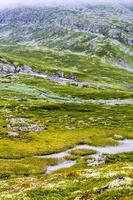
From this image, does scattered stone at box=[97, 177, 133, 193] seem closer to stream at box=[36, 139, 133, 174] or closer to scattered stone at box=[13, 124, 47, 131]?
stream at box=[36, 139, 133, 174]

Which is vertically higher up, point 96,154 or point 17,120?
point 96,154

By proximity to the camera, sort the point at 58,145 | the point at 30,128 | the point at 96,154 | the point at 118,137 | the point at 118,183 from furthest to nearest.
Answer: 1. the point at 30,128
2. the point at 118,137
3. the point at 58,145
4. the point at 96,154
5. the point at 118,183

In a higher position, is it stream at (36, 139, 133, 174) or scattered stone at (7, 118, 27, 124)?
stream at (36, 139, 133, 174)

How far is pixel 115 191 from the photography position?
28.1 meters

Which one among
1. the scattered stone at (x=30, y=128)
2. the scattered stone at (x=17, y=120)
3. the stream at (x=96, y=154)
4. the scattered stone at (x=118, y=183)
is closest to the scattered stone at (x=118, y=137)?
the stream at (x=96, y=154)

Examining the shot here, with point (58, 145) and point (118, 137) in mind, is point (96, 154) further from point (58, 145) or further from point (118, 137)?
point (118, 137)

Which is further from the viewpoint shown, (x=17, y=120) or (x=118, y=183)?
(x=17, y=120)

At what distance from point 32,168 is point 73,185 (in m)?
35.3

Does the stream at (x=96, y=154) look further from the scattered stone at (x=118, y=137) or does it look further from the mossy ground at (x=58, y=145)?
the scattered stone at (x=118, y=137)

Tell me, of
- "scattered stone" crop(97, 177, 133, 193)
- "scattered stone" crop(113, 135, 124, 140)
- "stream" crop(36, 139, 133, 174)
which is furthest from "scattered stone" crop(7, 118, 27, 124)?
"scattered stone" crop(97, 177, 133, 193)

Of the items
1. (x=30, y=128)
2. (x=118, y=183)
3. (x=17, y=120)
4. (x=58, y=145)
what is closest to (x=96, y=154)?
(x=58, y=145)

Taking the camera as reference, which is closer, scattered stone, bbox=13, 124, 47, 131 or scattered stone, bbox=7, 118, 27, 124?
scattered stone, bbox=13, 124, 47, 131

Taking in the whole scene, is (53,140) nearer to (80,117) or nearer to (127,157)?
(127,157)

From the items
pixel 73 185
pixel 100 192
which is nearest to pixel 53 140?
pixel 73 185
